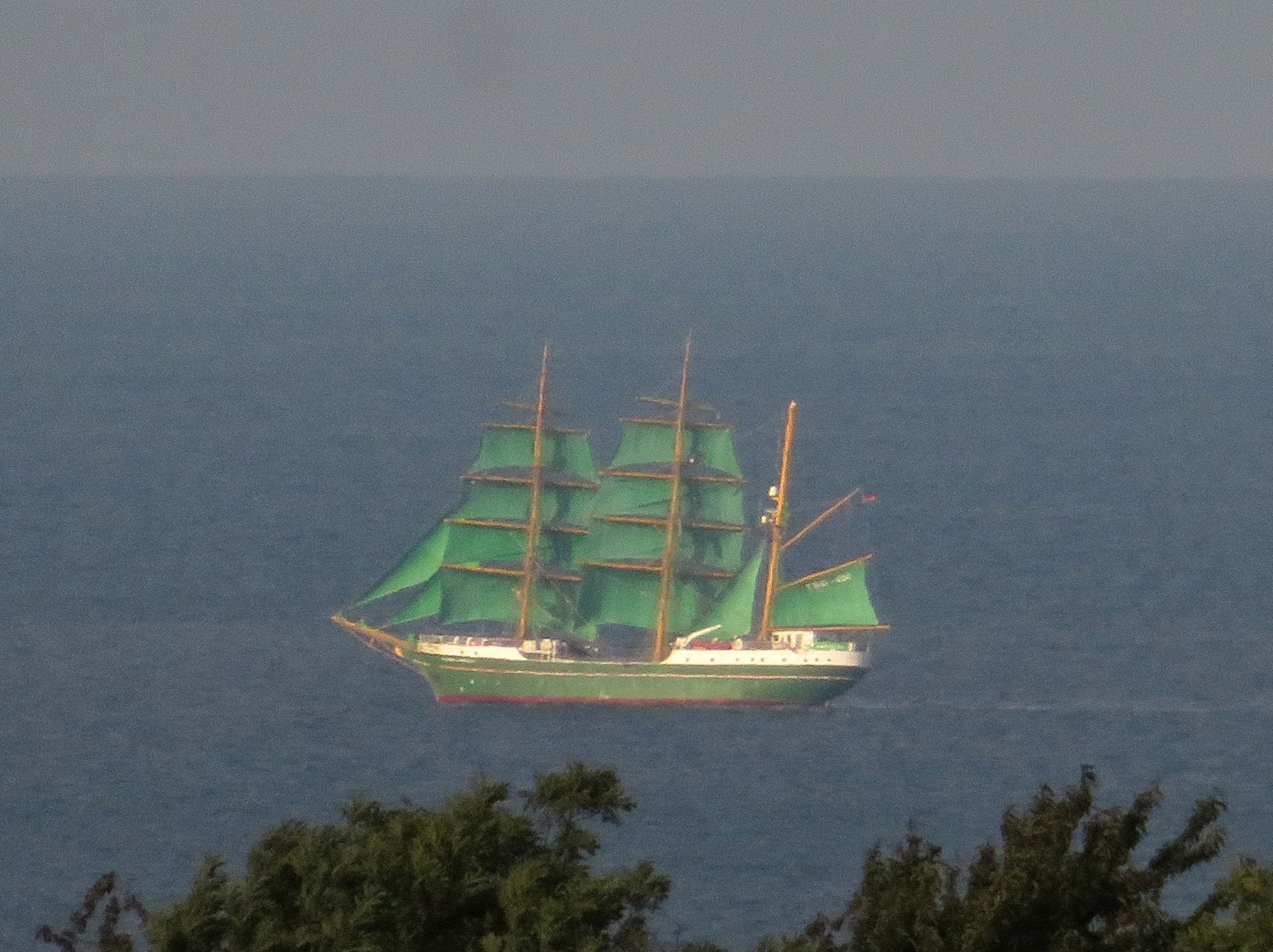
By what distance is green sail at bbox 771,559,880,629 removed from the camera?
7338 cm

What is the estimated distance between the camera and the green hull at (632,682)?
75.0 metres

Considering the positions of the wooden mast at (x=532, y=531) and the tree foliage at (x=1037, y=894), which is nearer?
the tree foliage at (x=1037, y=894)

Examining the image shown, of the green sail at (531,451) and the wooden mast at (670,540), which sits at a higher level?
the green sail at (531,451)

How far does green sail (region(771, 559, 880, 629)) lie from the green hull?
1.30 meters

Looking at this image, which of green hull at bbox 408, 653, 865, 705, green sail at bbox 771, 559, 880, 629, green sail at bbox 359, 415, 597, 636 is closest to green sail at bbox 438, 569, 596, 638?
green sail at bbox 359, 415, 597, 636

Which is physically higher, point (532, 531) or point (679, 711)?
point (532, 531)

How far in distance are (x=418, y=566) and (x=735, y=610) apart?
8197mm

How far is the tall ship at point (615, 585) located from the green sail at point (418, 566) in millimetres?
35

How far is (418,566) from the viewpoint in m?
76.0

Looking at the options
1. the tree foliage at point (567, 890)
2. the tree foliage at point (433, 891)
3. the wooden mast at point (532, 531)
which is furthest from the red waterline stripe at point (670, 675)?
the tree foliage at point (433, 891)

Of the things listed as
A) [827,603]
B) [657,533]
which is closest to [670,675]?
[657,533]

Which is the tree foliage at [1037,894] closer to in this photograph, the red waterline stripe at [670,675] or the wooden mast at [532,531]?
the red waterline stripe at [670,675]

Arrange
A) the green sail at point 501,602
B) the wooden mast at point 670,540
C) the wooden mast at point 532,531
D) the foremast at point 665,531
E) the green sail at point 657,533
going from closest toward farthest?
the wooden mast at point 670,540
the foremast at point 665,531
the green sail at point 657,533
the green sail at point 501,602
the wooden mast at point 532,531

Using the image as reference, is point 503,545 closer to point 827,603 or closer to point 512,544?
point 512,544
